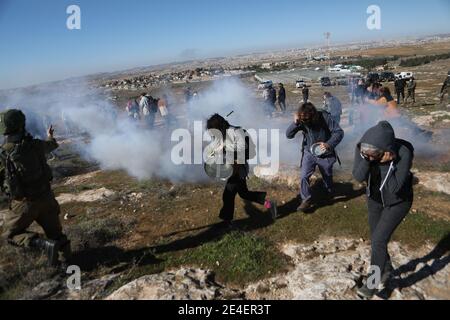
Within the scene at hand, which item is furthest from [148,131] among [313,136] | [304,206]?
[313,136]

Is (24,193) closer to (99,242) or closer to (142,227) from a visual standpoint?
(99,242)

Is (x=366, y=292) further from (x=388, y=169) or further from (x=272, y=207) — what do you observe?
(x=272, y=207)

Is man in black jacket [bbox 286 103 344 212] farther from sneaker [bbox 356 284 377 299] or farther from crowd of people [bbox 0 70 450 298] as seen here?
sneaker [bbox 356 284 377 299]

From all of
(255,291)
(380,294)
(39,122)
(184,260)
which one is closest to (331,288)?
(380,294)

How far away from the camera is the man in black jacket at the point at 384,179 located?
311 centimetres

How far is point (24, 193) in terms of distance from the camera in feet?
12.6

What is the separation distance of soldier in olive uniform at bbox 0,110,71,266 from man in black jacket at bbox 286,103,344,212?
10.7ft

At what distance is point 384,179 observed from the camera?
125 inches

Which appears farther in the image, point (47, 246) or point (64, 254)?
point (64, 254)

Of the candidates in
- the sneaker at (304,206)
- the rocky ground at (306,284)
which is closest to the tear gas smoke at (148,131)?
the sneaker at (304,206)

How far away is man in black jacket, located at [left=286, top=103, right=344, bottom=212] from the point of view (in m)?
5.02

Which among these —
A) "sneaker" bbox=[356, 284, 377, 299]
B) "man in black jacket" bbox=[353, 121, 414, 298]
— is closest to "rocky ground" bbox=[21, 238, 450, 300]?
"sneaker" bbox=[356, 284, 377, 299]

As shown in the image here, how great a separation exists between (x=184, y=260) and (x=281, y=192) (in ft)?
8.61

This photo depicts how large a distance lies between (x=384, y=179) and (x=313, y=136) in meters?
2.05
